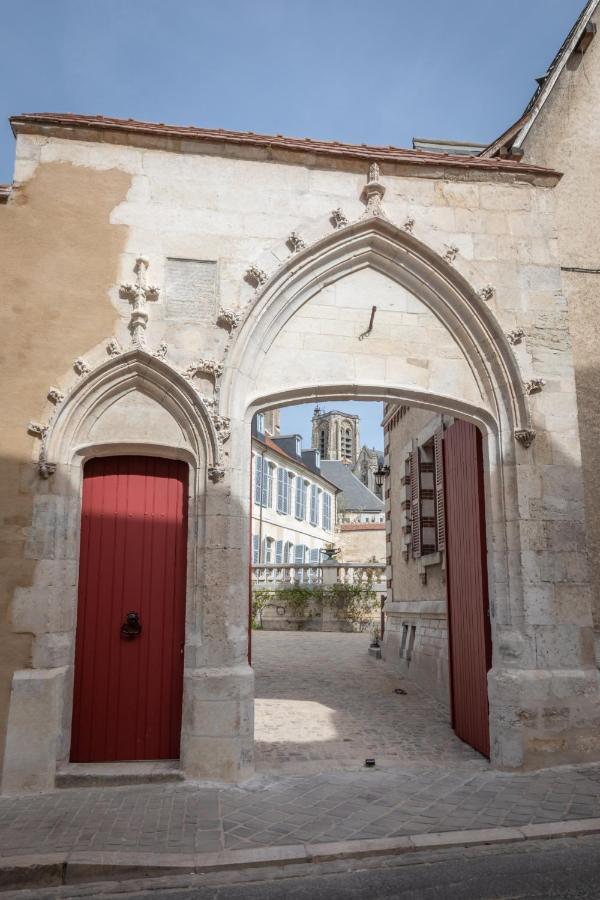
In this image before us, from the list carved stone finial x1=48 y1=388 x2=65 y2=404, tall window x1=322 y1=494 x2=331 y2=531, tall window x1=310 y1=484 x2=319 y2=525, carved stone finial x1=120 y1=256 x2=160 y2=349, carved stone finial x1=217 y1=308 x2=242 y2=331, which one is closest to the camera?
carved stone finial x1=48 y1=388 x2=65 y2=404

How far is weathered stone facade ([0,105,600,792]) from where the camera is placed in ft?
15.7

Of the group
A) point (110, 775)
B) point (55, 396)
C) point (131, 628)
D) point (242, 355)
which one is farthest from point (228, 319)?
point (110, 775)

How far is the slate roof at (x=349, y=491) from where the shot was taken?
39562mm

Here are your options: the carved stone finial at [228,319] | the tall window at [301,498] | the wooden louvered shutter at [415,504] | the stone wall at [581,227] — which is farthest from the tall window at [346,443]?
the carved stone finial at [228,319]

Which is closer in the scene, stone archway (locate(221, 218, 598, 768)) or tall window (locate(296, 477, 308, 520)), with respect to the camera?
stone archway (locate(221, 218, 598, 768))

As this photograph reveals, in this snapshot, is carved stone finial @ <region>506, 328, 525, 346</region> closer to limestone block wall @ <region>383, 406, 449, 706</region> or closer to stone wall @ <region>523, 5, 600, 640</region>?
stone wall @ <region>523, 5, 600, 640</region>

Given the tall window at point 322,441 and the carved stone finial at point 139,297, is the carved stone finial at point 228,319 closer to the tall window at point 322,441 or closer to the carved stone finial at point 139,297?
the carved stone finial at point 139,297

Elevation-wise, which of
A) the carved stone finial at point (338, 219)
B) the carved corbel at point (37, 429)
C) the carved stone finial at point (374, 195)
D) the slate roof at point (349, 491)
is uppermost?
the slate roof at point (349, 491)

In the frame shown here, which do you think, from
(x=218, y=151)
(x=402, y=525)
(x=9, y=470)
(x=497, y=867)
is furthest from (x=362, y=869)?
(x=402, y=525)

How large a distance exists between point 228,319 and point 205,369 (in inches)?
17.2

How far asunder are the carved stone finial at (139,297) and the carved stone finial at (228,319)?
1.67ft

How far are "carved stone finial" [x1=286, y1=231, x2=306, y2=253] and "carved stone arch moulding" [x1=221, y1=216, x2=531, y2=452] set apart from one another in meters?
0.04

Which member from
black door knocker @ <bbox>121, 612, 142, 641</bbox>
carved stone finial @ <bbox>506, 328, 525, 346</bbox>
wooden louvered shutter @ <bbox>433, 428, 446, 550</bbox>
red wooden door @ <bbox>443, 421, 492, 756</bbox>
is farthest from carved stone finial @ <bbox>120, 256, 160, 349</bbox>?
wooden louvered shutter @ <bbox>433, 428, 446, 550</bbox>

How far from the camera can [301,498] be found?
2956 centimetres
